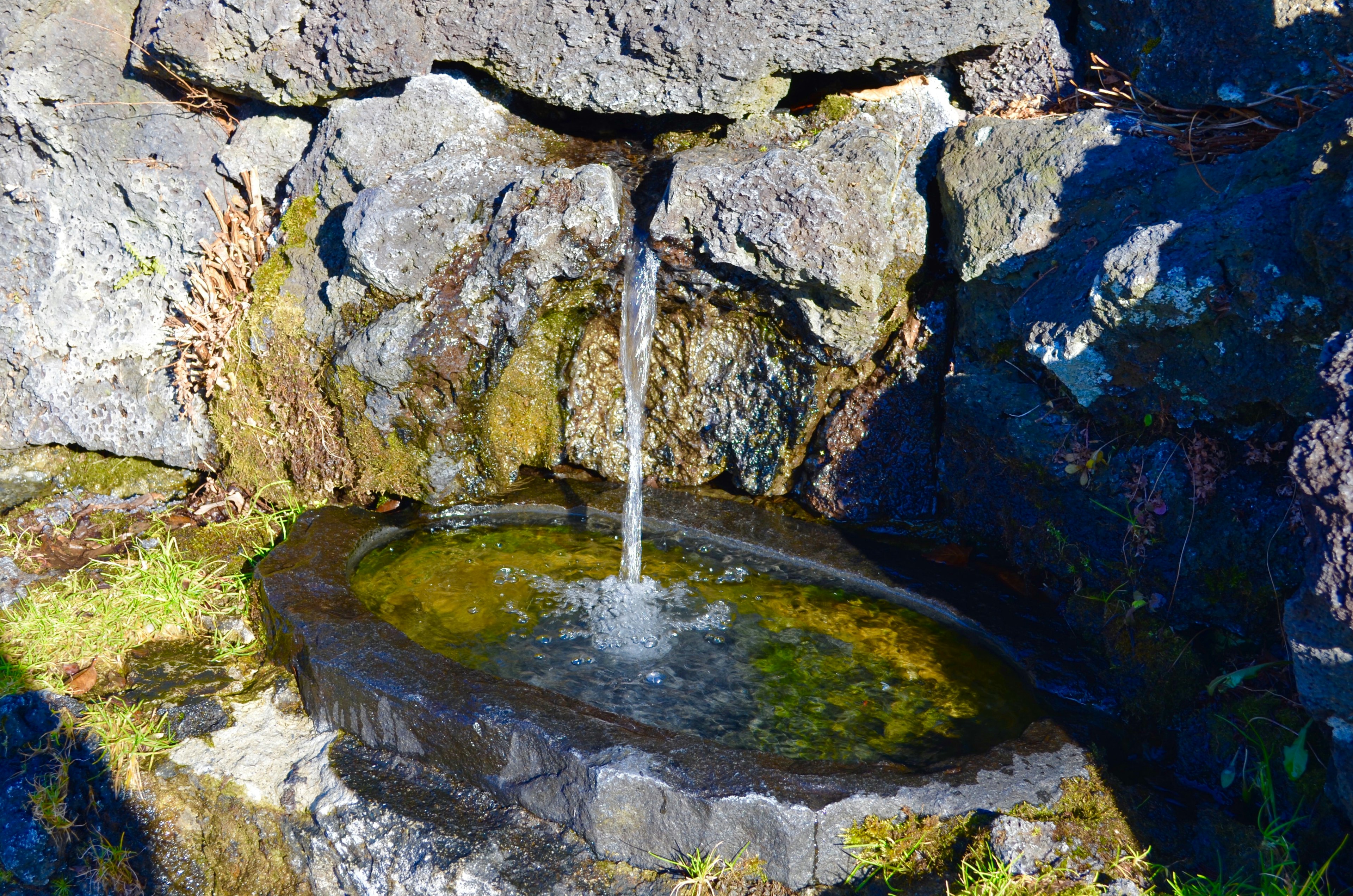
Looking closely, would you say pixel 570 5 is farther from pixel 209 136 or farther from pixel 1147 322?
pixel 1147 322

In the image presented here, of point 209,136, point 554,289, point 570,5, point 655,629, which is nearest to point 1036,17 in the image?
point 570,5

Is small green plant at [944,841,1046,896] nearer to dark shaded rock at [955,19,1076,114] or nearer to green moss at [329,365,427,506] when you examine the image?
green moss at [329,365,427,506]

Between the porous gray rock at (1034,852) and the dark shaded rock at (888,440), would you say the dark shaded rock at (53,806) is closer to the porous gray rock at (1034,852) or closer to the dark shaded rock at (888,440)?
the porous gray rock at (1034,852)

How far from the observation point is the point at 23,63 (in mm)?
5160

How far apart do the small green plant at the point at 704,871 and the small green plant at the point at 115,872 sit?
6.51 feet

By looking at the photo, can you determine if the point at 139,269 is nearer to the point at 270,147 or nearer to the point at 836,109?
the point at 270,147

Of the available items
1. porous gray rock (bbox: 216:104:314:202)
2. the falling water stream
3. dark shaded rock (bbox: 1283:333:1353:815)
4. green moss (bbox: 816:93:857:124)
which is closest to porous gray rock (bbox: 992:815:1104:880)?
the falling water stream

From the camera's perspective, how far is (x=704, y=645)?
391 centimetres

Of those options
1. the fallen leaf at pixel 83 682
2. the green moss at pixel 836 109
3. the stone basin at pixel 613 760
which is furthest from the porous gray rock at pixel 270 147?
the green moss at pixel 836 109

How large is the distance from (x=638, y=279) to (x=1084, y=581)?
2.64 m

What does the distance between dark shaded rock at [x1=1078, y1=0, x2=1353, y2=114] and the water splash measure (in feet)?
8.49

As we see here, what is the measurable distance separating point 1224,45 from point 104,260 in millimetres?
6192

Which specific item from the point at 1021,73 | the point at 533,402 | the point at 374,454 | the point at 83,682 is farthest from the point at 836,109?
the point at 83,682

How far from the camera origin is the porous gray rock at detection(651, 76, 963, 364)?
4.38m
